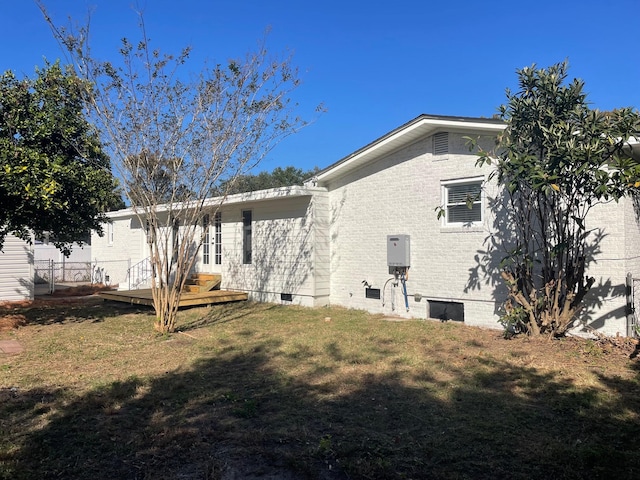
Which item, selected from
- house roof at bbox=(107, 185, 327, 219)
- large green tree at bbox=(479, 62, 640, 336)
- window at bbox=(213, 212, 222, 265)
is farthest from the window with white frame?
large green tree at bbox=(479, 62, 640, 336)

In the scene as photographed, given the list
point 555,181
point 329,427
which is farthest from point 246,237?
point 329,427

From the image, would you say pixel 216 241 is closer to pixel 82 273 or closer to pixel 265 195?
pixel 265 195

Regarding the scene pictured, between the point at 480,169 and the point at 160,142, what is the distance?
6.46m

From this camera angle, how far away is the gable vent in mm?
10484

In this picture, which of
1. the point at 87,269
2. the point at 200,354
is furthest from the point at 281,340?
the point at 87,269

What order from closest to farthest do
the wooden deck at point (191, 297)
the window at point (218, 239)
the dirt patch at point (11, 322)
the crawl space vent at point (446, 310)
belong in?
the crawl space vent at point (446, 310), the dirt patch at point (11, 322), the wooden deck at point (191, 297), the window at point (218, 239)

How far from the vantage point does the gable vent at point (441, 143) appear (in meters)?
10.5

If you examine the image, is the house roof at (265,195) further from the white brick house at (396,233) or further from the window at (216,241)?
the window at (216,241)

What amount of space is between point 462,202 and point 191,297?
7.80m

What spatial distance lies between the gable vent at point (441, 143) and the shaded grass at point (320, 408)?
398 cm

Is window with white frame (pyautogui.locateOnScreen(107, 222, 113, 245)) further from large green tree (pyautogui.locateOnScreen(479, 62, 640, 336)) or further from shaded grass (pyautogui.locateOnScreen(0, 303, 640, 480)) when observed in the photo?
large green tree (pyautogui.locateOnScreen(479, 62, 640, 336))

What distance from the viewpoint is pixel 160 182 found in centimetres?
973

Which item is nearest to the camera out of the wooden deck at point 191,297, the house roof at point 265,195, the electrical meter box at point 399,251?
the electrical meter box at point 399,251

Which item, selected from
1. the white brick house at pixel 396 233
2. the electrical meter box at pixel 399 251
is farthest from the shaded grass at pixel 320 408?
the electrical meter box at pixel 399 251
